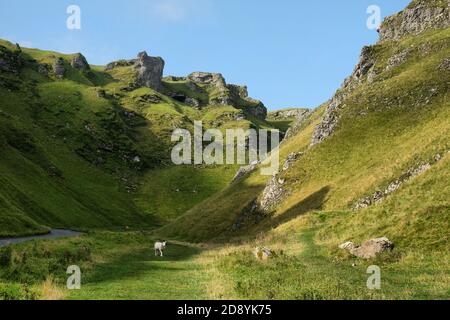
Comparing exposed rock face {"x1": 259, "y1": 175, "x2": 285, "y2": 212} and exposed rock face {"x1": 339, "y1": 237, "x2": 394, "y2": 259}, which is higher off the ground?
exposed rock face {"x1": 259, "y1": 175, "x2": 285, "y2": 212}

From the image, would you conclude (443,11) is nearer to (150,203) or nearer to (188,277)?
(188,277)

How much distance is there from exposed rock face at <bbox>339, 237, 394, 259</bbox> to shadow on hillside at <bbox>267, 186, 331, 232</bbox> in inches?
1159

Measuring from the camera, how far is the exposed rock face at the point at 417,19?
360 ft

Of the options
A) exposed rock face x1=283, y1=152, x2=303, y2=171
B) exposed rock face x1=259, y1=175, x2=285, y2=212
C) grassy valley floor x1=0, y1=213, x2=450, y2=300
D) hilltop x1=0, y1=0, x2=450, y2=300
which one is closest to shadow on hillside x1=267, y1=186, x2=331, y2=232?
hilltop x1=0, y1=0, x2=450, y2=300

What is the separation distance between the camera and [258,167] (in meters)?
113

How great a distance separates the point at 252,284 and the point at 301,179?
58.3m

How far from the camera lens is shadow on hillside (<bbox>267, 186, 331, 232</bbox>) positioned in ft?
214

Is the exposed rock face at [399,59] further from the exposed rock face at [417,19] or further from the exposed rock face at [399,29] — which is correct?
the exposed rock face at [417,19]

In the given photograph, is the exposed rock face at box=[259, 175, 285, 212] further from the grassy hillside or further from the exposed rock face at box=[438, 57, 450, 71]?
the exposed rock face at box=[438, 57, 450, 71]

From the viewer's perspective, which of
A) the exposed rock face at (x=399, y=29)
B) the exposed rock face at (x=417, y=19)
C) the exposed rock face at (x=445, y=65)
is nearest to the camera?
the exposed rock face at (x=445, y=65)

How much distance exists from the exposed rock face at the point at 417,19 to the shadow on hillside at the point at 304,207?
6357cm

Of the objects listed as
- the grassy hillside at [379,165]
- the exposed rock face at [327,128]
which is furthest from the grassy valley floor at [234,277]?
the exposed rock face at [327,128]
